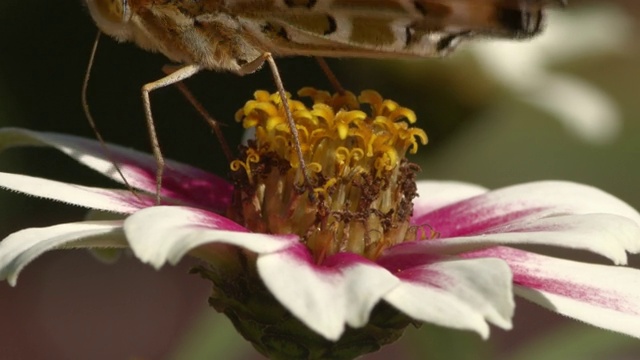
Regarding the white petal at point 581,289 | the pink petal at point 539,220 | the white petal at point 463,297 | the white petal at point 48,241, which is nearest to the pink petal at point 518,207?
the pink petal at point 539,220

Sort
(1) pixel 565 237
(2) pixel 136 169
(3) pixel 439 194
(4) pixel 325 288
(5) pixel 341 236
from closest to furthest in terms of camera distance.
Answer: (4) pixel 325 288 → (1) pixel 565 237 → (5) pixel 341 236 → (2) pixel 136 169 → (3) pixel 439 194

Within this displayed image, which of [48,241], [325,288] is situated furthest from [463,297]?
[48,241]

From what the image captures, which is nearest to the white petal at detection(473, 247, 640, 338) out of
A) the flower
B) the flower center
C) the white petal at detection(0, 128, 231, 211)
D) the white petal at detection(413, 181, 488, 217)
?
the flower

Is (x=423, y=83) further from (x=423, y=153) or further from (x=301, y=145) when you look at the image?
(x=301, y=145)

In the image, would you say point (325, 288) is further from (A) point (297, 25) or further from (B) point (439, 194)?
(B) point (439, 194)

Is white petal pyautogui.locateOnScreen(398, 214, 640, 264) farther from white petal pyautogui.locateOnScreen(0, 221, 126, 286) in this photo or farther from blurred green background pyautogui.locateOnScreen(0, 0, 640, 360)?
blurred green background pyautogui.locateOnScreen(0, 0, 640, 360)
